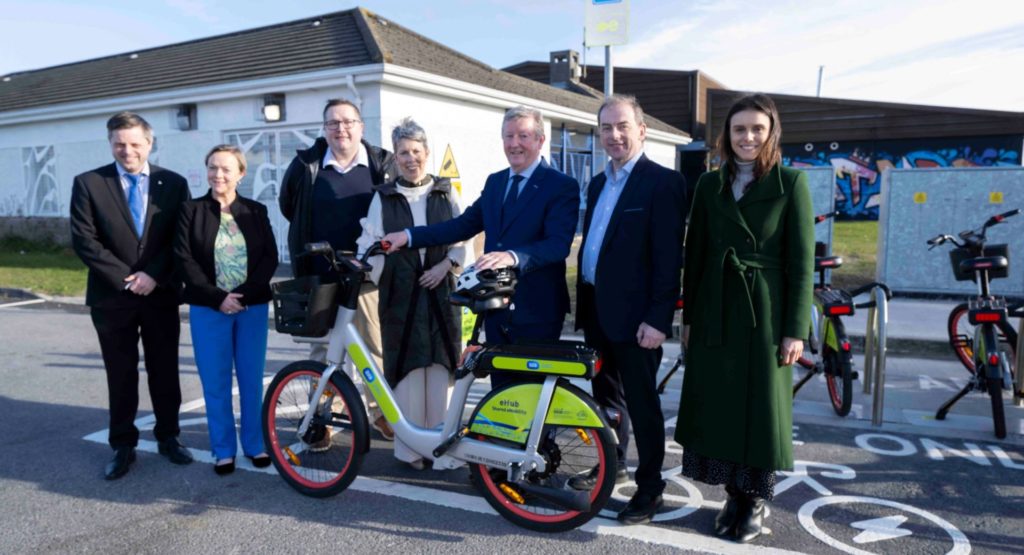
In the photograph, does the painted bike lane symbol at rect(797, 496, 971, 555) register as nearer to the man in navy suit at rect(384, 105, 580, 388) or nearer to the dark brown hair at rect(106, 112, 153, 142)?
the man in navy suit at rect(384, 105, 580, 388)

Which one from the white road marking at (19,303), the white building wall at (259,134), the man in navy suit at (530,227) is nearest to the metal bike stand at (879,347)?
the man in navy suit at (530,227)

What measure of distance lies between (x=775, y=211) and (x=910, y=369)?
4307 mm

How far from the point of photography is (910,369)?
6.38 m

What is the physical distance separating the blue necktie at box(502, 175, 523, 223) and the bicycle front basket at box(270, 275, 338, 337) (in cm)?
98

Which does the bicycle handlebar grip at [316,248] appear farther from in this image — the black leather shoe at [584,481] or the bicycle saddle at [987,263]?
the bicycle saddle at [987,263]

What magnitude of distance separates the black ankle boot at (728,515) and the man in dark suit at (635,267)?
30 centimetres

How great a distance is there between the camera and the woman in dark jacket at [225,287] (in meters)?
3.90

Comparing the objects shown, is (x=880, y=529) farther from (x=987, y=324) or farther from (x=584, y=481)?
(x=987, y=324)

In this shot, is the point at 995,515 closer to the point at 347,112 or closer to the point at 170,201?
the point at 347,112

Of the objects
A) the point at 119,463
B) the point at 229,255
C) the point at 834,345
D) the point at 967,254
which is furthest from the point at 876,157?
the point at 119,463

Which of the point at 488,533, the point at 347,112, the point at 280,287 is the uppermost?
the point at 347,112

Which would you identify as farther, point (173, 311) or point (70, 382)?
point (70, 382)

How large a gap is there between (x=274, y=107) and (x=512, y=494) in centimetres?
1074

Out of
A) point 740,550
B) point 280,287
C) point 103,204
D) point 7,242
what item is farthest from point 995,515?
point 7,242
